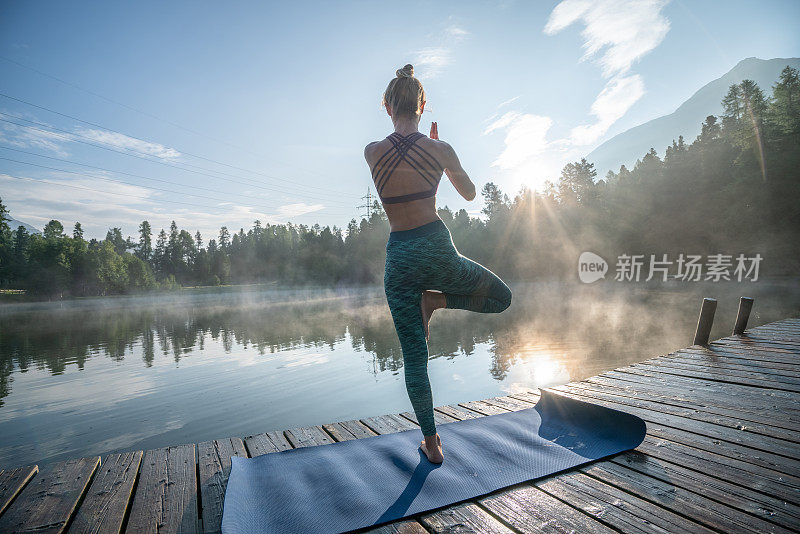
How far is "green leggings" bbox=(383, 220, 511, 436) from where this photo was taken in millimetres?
1851

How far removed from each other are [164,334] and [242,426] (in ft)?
38.4

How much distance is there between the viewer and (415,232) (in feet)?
6.10

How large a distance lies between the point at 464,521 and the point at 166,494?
4.57 feet

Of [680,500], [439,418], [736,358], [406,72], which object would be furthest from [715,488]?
[736,358]

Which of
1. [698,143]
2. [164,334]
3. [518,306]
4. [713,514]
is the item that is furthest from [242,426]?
[698,143]

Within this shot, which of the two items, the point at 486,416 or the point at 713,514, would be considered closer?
the point at 713,514

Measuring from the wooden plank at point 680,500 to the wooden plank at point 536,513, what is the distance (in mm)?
330

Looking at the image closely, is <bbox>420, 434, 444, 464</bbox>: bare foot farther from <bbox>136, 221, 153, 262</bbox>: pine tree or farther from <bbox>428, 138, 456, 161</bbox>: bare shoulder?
<bbox>136, 221, 153, 262</bbox>: pine tree

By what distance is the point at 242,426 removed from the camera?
5.32 metres

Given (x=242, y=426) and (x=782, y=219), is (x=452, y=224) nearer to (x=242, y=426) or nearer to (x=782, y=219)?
(x=782, y=219)

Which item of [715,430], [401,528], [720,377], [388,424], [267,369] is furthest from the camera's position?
[267,369]

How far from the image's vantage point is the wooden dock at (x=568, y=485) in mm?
1465

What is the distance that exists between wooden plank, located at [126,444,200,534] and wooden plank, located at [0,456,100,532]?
0.81 ft

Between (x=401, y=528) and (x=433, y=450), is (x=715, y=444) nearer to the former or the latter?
(x=433, y=450)
